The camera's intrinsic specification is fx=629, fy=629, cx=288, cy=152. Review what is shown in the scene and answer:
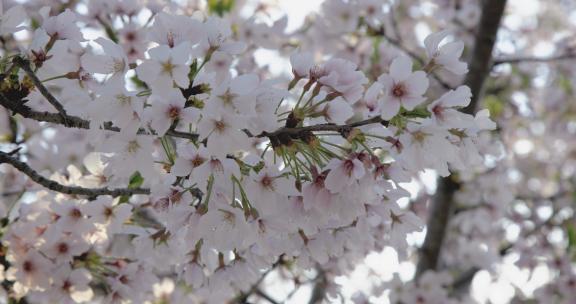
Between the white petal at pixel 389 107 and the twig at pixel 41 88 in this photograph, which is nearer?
the white petal at pixel 389 107

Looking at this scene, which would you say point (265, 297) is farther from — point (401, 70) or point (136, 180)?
point (401, 70)

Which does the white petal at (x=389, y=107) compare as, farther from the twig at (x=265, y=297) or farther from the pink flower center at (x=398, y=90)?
the twig at (x=265, y=297)

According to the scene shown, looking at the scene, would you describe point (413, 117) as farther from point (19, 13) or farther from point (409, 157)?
point (19, 13)

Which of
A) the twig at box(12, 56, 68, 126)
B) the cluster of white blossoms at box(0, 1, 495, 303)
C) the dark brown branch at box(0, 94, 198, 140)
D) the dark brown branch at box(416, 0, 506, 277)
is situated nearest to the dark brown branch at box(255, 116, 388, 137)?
the cluster of white blossoms at box(0, 1, 495, 303)

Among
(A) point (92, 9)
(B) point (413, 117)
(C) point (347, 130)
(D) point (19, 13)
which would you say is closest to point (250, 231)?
(C) point (347, 130)

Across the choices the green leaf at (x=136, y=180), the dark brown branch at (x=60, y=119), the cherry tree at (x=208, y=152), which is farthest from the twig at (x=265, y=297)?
the dark brown branch at (x=60, y=119)

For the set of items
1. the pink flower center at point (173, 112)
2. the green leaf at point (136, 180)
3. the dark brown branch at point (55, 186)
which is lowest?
the green leaf at point (136, 180)

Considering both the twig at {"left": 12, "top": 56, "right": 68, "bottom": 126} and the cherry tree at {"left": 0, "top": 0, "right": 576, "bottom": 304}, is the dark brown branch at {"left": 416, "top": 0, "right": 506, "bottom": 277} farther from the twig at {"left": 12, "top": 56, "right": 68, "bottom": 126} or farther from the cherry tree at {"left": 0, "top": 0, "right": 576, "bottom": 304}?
the twig at {"left": 12, "top": 56, "right": 68, "bottom": 126}
